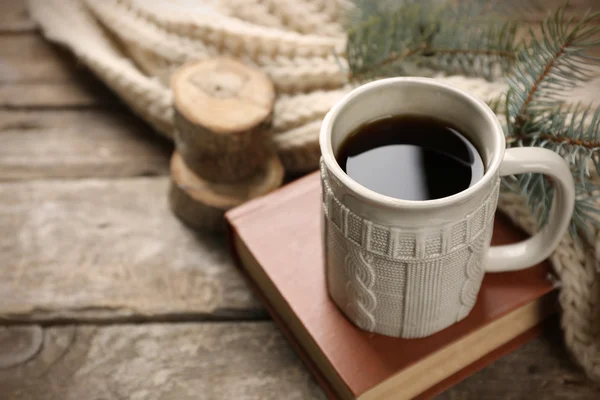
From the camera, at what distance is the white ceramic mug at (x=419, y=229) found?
442 millimetres

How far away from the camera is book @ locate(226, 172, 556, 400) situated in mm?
541

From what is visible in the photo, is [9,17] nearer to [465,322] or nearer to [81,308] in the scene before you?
[81,308]

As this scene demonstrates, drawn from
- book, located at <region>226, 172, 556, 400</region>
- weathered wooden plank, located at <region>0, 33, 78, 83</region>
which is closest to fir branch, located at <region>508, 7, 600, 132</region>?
book, located at <region>226, 172, 556, 400</region>

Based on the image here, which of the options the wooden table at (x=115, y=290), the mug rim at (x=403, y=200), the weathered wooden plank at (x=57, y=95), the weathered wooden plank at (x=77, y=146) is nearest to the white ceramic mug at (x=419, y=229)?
the mug rim at (x=403, y=200)

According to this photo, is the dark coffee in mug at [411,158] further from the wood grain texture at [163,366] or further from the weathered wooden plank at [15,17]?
the weathered wooden plank at [15,17]

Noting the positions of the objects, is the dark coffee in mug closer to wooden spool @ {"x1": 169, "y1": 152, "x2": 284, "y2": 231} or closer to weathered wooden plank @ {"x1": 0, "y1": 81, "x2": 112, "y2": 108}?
wooden spool @ {"x1": 169, "y1": 152, "x2": 284, "y2": 231}

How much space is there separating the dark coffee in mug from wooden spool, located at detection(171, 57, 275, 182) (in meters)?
0.15

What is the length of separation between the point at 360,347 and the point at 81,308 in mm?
272

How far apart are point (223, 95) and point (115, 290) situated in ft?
0.69

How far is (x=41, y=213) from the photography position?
724 millimetres

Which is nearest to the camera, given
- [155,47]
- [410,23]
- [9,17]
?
[410,23]

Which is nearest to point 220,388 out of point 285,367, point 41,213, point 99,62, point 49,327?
point 285,367

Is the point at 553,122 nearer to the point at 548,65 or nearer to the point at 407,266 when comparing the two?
the point at 548,65

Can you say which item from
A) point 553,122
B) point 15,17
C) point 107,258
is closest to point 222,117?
point 107,258
